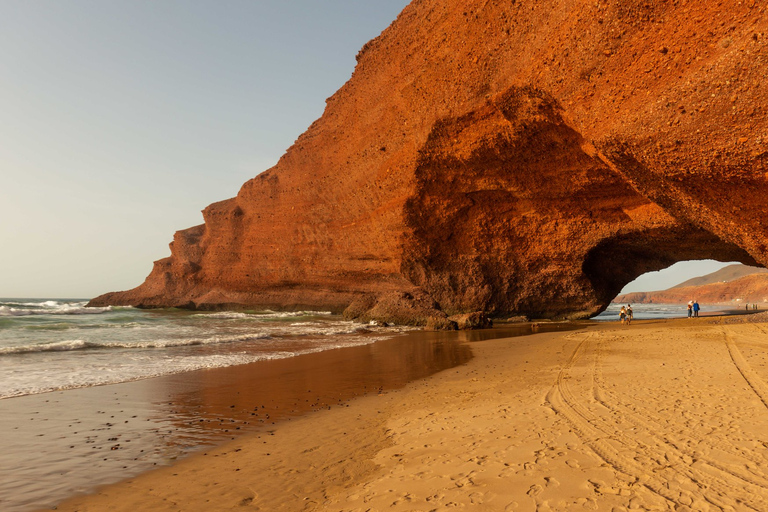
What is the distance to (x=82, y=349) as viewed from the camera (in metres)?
12.8

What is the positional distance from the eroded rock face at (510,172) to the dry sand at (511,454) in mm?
4873

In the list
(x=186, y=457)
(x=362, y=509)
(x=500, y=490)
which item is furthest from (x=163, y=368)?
(x=500, y=490)

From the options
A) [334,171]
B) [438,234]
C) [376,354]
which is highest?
[334,171]

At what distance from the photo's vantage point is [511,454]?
12.7 ft

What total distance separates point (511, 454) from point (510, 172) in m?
16.1

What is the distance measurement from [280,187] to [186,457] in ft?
102

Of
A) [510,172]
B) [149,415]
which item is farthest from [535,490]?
[510,172]

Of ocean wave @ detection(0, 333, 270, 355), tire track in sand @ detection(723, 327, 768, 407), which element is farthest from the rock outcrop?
ocean wave @ detection(0, 333, 270, 355)

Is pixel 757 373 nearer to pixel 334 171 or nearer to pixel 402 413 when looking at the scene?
pixel 402 413

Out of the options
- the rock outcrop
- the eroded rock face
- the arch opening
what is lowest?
the rock outcrop

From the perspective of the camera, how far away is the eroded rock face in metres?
8.81

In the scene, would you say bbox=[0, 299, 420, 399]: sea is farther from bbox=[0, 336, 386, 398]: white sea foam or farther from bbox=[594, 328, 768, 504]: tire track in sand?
bbox=[594, 328, 768, 504]: tire track in sand

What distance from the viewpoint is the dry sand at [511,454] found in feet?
10.2

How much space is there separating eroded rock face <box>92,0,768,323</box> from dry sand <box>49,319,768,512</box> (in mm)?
4873
